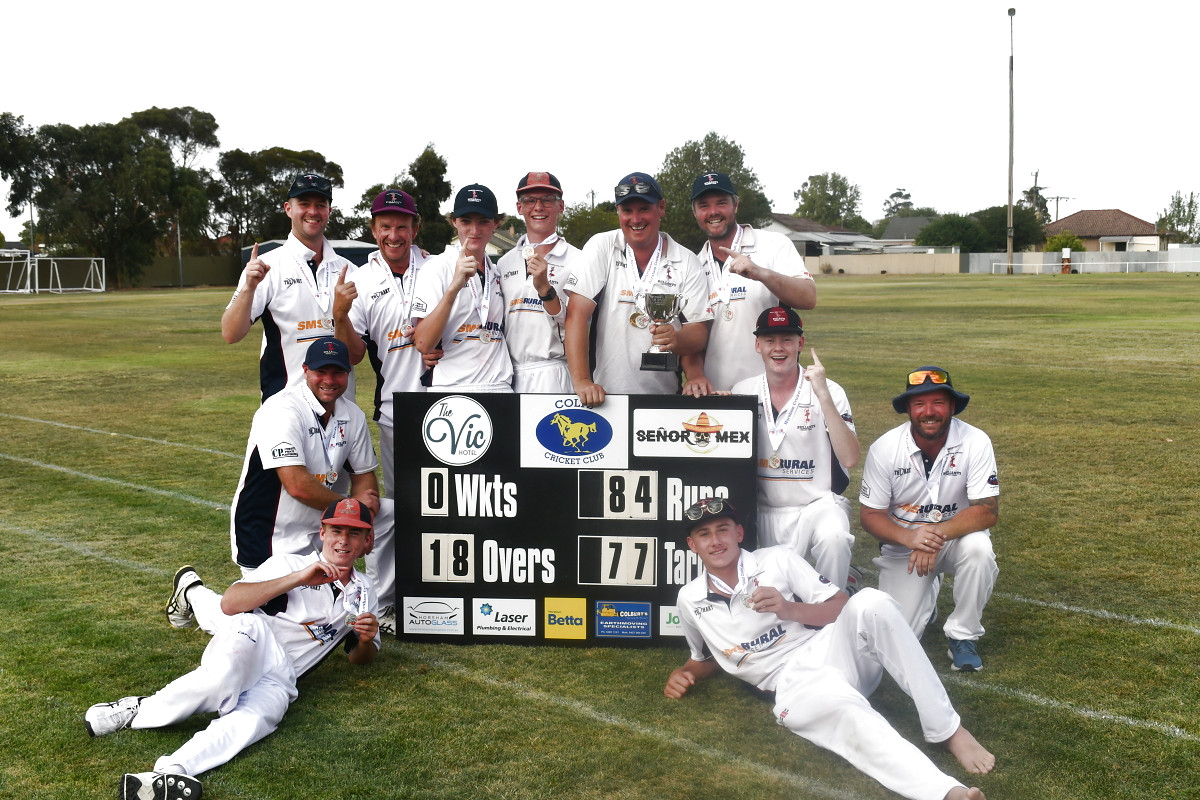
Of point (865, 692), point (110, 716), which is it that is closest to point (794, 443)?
point (865, 692)

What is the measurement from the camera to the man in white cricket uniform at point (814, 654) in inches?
155

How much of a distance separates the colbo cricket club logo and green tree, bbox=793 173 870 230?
15422 centimetres

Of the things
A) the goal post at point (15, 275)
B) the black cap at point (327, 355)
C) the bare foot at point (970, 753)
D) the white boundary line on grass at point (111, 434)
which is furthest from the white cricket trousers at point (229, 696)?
the goal post at point (15, 275)

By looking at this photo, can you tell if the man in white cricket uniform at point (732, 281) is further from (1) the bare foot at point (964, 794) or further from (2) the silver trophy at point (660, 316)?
(1) the bare foot at point (964, 794)

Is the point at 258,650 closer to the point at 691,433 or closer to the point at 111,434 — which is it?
the point at 691,433

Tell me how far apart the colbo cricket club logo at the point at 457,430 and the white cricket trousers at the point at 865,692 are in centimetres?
200

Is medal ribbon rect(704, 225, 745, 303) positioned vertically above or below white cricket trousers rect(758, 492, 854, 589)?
above

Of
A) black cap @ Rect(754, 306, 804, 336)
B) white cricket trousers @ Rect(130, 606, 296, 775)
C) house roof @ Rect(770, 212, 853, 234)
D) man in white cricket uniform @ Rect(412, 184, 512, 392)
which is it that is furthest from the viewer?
house roof @ Rect(770, 212, 853, 234)

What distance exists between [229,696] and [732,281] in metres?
3.33

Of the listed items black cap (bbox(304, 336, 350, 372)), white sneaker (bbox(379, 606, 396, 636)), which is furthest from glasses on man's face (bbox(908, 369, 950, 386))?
white sneaker (bbox(379, 606, 396, 636))

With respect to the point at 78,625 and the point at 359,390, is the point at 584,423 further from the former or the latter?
the point at 359,390

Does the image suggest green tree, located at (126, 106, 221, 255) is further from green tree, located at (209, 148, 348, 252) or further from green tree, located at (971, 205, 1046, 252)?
green tree, located at (971, 205, 1046, 252)

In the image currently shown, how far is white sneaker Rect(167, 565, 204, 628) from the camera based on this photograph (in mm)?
5473

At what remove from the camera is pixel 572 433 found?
546 centimetres
